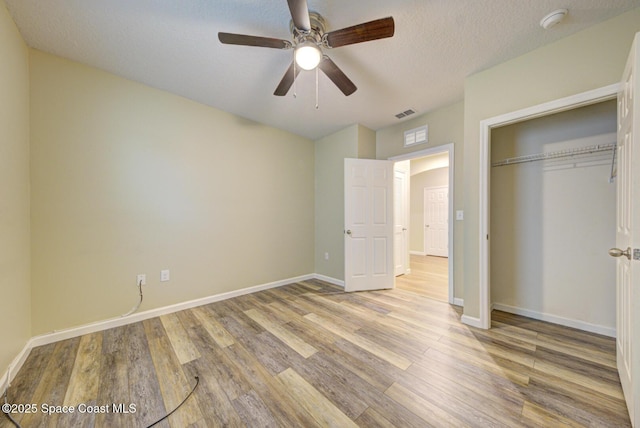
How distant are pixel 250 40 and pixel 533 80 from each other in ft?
7.97

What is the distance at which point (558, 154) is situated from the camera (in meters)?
2.29

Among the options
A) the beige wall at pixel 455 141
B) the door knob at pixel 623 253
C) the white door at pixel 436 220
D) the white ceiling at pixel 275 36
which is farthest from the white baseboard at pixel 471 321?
the white door at pixel 436 220

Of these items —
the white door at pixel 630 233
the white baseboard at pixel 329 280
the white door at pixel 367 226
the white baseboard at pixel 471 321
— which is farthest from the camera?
the white baseboard at pixel 329 280

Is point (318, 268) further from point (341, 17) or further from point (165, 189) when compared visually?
point (341, 17)

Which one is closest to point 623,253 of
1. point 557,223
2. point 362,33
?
point 557,223

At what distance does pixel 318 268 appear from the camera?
13.4ft

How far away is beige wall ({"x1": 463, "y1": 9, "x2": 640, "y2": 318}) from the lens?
5.50 feet

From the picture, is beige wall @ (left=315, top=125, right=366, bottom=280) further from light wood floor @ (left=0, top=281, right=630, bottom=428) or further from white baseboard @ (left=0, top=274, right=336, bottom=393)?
light wood floor @ (left=0, top=281, right=630, bottom=428)

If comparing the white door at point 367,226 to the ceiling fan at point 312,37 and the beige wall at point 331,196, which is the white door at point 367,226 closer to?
the beige wall at point 331,196

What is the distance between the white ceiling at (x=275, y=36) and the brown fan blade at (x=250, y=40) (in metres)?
0.24

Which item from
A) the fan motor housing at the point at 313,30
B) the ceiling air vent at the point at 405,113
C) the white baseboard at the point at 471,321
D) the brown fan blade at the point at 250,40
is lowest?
the white baseboard at the point at 471,321

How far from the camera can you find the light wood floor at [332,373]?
4.21ft

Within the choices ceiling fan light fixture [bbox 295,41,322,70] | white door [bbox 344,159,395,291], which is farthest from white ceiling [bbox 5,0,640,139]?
white door [bbox 344,159,395,291]

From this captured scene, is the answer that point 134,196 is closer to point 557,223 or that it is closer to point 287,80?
point 287,80
